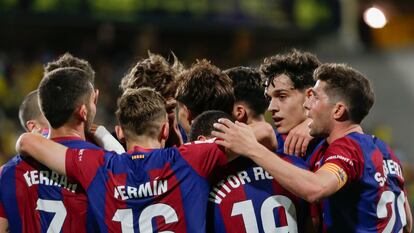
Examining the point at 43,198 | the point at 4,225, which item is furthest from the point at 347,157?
the point at 4,225

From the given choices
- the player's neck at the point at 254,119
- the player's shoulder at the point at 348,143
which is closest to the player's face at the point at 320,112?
the player's shoulder at the point at 348,143

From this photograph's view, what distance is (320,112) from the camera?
4.71 meters

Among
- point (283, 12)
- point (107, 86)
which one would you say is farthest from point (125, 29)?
point (283, 12)

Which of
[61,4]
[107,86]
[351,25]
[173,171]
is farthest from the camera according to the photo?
[351,25]

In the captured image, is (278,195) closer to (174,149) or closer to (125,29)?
(174,149)

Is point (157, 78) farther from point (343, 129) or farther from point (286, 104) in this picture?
point (343, 129)

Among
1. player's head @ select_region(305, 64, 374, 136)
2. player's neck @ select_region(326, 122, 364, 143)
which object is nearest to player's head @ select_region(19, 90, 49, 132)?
player's head @ select_region(305, 64, 374, 136)

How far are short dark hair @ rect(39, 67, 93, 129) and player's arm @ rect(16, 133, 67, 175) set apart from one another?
17cm

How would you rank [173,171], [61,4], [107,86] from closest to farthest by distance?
[173,171] → [61,4] → [107,86]

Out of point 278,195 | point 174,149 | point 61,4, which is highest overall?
point 61,4

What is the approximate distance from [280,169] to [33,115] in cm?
206

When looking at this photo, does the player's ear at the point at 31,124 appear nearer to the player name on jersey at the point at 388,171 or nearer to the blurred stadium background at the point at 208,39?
the player name on jersey at the point at 388,171

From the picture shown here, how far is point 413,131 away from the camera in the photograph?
651 inches

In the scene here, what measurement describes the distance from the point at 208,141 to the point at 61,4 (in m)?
11.1
